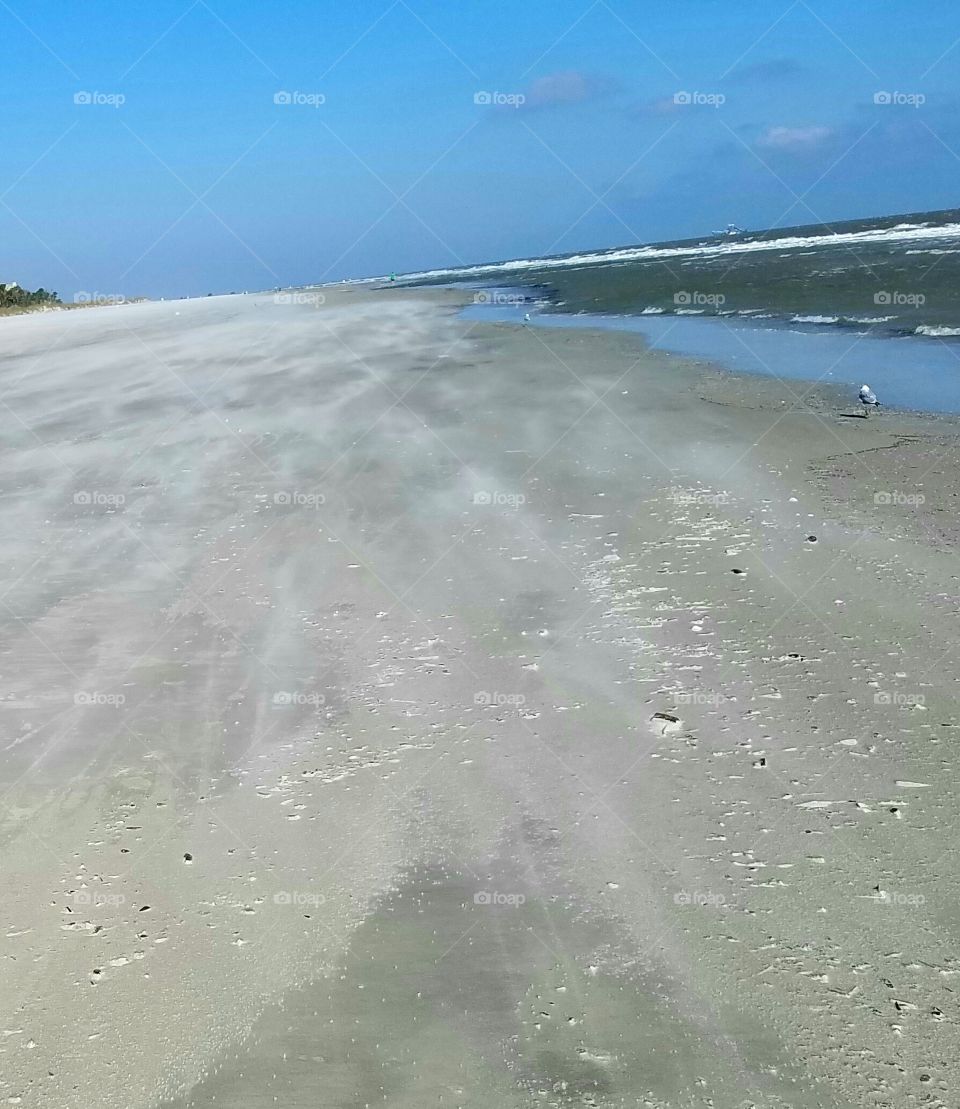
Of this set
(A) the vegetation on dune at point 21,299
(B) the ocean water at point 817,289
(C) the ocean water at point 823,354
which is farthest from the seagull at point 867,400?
(A) the vegetation on dune at point 21,299

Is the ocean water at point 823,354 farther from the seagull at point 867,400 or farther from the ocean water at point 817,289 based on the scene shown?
the ocean water at point 817,289

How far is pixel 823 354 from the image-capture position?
653 inches

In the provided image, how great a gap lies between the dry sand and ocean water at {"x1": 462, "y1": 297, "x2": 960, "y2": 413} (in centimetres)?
329

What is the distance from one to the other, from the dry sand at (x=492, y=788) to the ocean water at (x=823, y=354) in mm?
3286

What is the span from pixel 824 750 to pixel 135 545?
6.31 meters

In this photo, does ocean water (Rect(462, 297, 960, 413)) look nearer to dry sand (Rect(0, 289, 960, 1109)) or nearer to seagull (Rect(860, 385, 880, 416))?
seagull (Rect(860, 385, 880, 416))

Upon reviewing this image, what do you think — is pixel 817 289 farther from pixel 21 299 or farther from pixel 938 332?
pixel 21 299

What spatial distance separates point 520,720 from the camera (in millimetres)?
5109

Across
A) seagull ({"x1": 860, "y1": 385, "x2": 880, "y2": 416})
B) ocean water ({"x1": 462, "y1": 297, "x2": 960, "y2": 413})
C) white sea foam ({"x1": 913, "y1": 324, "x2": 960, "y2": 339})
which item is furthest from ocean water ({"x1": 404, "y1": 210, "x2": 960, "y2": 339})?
seagull ({"x1": 860, "y1": 385, "x2": 880, "y2": 416})

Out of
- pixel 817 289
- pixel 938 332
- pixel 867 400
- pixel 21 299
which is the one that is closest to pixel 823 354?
pixel 938 332

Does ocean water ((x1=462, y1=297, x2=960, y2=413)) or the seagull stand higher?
the seagull

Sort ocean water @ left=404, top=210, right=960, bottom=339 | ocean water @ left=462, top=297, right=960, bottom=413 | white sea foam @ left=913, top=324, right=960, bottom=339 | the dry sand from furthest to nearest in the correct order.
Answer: ocean water @ left=404, top=210, right=960, bottom=339
white sea foam @ left=913, top=324, right=960, bottom=339
ocean water @ left=462, top=297, right=960, bottom=413
the dry sand

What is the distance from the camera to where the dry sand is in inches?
122

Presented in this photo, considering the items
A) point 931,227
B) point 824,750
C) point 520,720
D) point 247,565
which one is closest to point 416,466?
point 247,565
